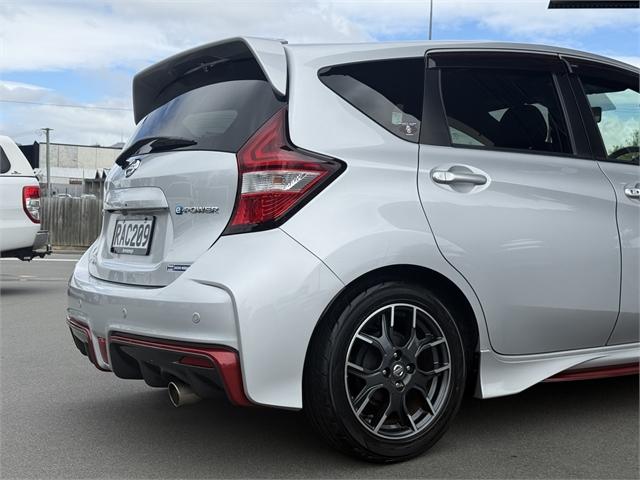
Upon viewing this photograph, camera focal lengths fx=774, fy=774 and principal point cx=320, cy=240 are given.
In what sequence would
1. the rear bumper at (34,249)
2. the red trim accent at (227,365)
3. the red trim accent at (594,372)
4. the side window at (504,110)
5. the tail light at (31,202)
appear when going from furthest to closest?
the rear bumper at (34,249) < the tail light at (31,202) < the red trim accent at (594,372) < the side window at (504,110) < the red trim accent at (227,365)

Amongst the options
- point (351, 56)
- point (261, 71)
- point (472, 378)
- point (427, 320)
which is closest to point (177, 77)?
point (261, 71)

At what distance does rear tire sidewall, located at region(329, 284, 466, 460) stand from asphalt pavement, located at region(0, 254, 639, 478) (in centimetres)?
10

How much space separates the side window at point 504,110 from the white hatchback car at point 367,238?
1cm

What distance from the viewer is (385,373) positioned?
313cm

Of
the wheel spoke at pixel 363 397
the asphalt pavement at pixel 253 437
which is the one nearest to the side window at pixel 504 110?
the wheel spoke at pixel 363 397

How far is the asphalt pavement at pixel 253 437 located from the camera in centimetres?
317

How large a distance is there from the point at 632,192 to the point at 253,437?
7.10ft

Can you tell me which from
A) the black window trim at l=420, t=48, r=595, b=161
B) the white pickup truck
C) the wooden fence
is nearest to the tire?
the black window trim at l=420, t=48, r=595, b=161

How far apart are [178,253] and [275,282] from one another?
1.58ft

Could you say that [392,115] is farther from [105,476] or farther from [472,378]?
[105,476]

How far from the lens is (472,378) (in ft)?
11.2

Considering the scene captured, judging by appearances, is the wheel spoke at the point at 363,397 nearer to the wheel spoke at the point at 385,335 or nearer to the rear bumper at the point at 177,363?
the wheel spoke at the point at 385,335

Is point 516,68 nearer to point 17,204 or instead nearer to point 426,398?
point 426,398

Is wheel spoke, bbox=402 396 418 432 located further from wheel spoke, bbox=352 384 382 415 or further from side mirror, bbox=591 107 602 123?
side mirror, bbox=591 107 602 123
